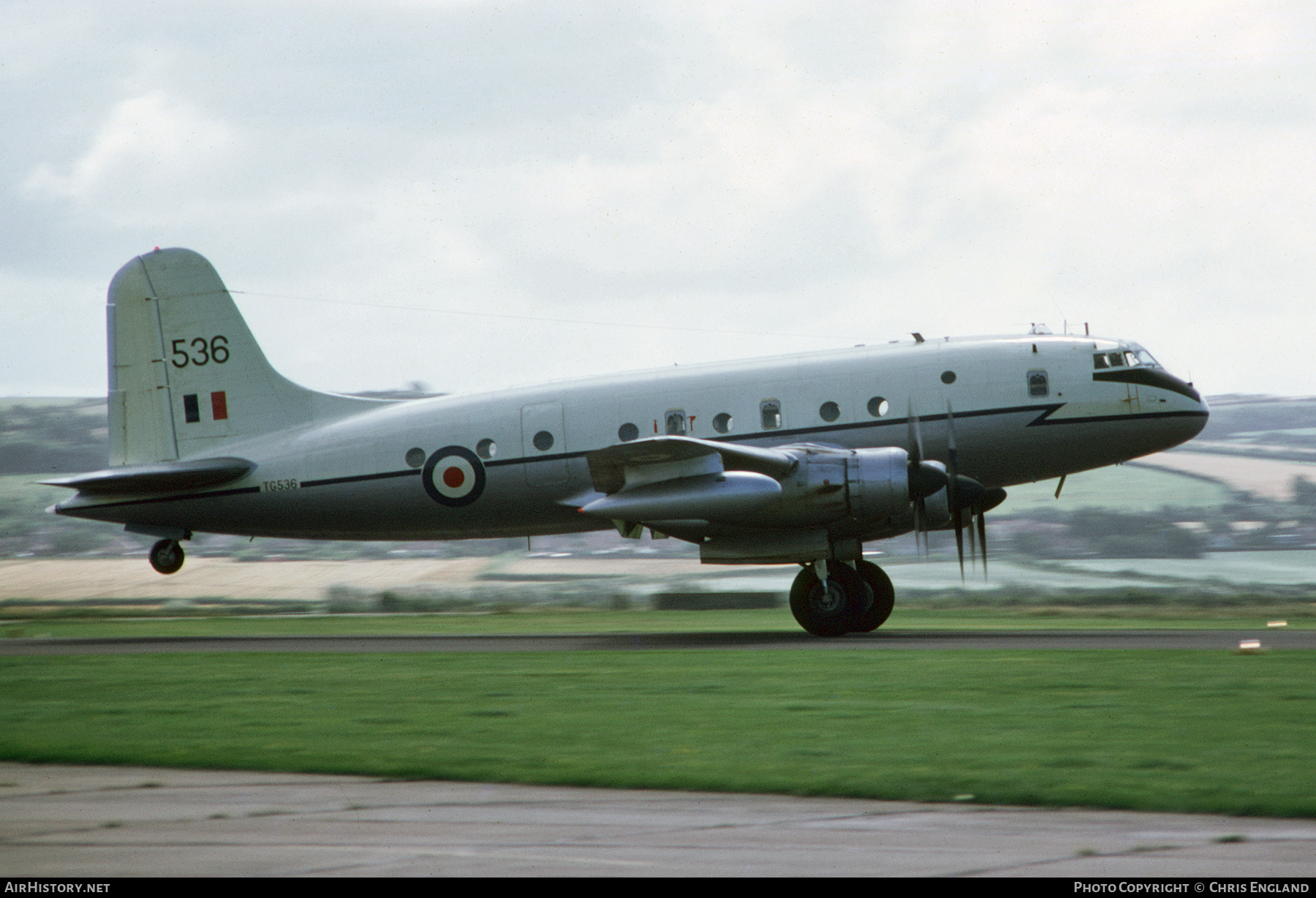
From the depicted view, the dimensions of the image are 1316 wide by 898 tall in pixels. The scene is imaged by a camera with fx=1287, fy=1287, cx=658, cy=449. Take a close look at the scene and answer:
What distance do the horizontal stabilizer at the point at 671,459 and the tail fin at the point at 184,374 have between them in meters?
7.78

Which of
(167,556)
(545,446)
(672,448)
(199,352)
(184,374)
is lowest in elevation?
(167,556)

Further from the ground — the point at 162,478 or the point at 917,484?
the point at 162,478

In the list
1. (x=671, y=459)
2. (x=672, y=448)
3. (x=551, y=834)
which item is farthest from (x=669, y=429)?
(x=551, y=834)

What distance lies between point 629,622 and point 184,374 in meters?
12.0

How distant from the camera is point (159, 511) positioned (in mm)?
28031

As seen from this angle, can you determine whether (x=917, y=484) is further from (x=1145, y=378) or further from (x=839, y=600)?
(x=1145, y=378)

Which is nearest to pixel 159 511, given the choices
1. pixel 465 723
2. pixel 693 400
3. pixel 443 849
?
pixel 693 400

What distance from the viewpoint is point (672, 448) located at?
22.5m

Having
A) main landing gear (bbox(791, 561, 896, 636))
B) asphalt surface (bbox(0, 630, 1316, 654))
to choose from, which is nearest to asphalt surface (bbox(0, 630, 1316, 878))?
asphalt surface (bbox(0, 630, 1316, 654))

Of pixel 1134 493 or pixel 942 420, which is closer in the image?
pixel 942 420

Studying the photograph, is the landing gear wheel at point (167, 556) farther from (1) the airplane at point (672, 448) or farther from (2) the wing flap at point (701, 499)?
(2) the wing flap at point (701, 499)

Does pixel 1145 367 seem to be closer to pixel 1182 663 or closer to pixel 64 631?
pixel 1182 663

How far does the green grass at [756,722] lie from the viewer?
31.6 ft

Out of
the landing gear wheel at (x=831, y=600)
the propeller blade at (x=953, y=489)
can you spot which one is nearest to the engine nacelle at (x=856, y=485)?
the propeller blade at (x=953, y=489)
